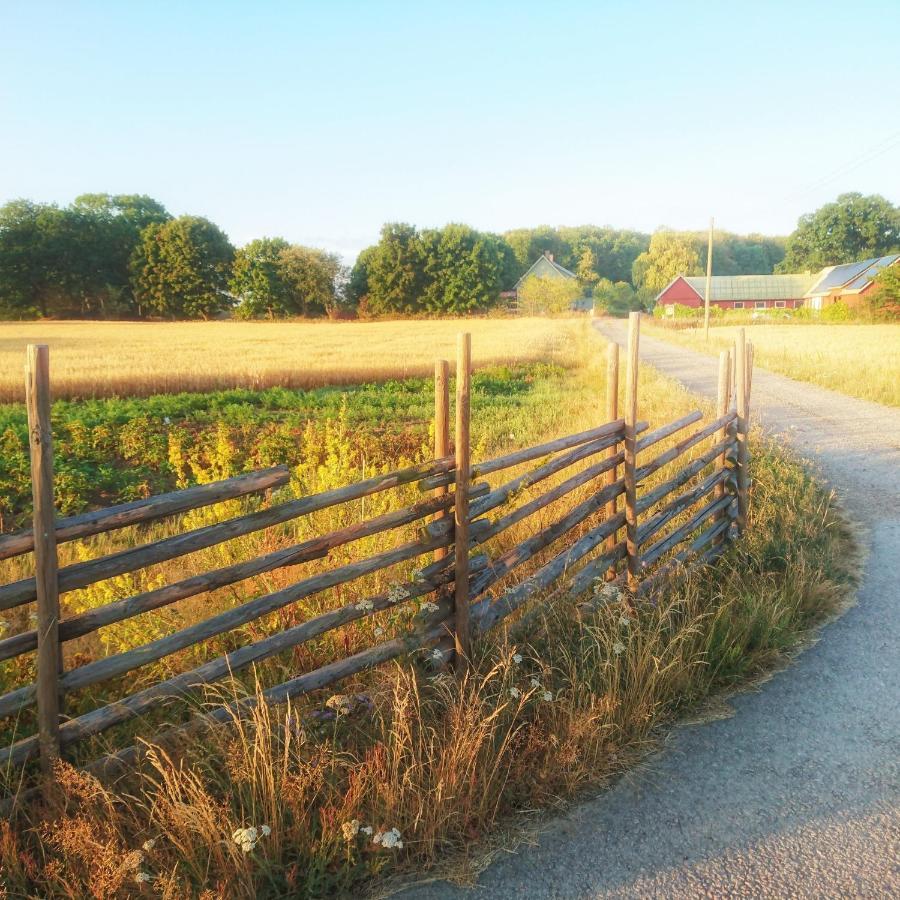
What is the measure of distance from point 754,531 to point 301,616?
4007 millimetres

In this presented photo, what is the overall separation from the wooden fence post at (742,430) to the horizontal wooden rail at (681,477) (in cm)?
10

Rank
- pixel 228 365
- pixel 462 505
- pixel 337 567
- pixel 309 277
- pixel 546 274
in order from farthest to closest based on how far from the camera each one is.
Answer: pixel 546 274 → pixel 309 277 → pixel 228 365 → pixel 337 567 → pixel 462 505

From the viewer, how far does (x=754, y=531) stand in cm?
624

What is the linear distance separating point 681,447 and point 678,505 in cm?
51

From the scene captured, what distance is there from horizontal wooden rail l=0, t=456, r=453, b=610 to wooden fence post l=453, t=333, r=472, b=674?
101 mm

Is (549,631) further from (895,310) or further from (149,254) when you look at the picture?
(149,254)

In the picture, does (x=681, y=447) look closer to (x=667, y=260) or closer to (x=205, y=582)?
(x=205, y=582)

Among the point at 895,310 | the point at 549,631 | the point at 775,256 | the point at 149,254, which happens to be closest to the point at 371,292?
the point at 149,254

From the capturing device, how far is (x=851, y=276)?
6506 centimetres

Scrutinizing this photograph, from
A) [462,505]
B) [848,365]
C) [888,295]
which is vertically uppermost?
[888,295]

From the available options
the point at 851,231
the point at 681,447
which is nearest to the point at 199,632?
the point at 681,447

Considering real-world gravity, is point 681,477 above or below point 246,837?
above

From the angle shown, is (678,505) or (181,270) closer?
(678,505)

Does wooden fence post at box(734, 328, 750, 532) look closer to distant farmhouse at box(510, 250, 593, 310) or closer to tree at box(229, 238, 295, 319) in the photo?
tree at box(229, 238, 295, 319)
